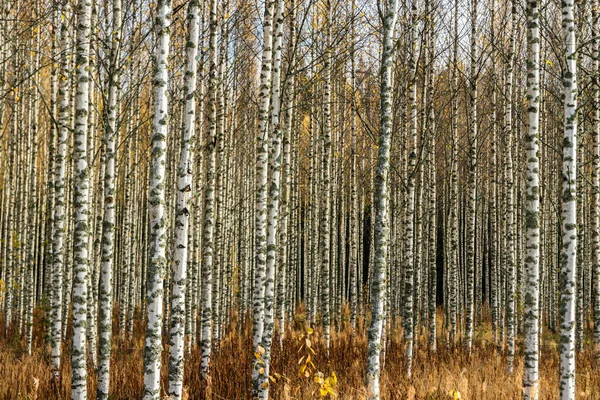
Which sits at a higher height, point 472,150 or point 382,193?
point 472,150

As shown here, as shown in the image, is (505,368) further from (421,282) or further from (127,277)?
(127,277)

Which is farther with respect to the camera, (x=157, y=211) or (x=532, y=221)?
(x=532, y=221)

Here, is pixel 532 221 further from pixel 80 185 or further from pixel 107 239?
pixel 80 185

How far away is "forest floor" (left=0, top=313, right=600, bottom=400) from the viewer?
602 centimetres

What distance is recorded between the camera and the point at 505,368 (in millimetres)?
8375

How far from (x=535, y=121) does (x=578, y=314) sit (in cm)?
682

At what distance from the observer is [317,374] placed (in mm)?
5172

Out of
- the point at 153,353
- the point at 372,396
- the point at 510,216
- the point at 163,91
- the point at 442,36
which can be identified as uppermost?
the point at 442,36

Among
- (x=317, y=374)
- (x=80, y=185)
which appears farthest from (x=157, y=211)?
(x=317, y=374)

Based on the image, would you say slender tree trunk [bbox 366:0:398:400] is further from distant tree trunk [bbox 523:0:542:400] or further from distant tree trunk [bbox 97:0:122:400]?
distant tree trunk [bbox 97:0:122:400]

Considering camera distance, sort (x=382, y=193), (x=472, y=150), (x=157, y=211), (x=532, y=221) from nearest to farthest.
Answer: (x=157, y=211) < (x=382, y=193) < (x=532, y=221) < (x=472, y=150)

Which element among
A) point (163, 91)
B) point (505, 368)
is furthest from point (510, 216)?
point (163, 91)

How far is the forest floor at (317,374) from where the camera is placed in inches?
237

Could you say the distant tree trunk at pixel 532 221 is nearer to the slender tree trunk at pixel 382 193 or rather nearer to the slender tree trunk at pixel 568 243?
the slender tree trunk at pixel 568 243
